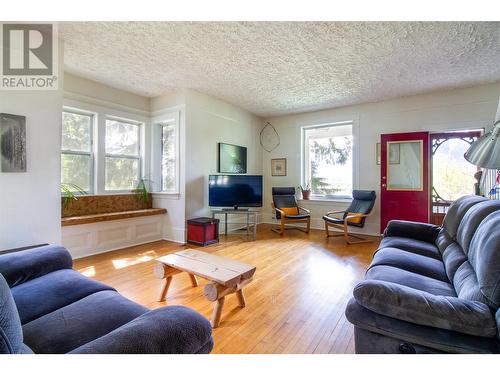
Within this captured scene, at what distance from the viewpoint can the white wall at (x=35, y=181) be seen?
236 cm

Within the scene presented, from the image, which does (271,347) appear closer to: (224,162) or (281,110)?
(224,162)

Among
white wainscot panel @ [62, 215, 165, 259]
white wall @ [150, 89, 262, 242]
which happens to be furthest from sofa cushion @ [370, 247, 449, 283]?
white wainscot panel @ [62, 215, 165, 259]

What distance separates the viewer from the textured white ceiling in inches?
98.0

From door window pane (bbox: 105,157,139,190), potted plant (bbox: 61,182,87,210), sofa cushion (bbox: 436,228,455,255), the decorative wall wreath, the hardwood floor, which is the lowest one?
the hardwood floor

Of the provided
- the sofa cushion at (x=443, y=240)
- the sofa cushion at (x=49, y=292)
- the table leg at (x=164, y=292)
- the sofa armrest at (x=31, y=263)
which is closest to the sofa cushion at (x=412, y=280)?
the sofa cushion at (x=443, y=240)

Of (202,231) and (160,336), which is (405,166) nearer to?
(202,231)

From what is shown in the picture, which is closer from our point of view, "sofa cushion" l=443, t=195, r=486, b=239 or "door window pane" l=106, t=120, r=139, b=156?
"sofa cushion" l=443, t=195, r=486, b=239

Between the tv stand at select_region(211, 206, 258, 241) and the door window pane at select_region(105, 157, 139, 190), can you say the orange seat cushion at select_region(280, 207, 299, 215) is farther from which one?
the door window pane at select_region(105, 157, 139, 190)

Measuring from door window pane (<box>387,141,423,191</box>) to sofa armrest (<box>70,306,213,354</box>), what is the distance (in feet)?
15.3

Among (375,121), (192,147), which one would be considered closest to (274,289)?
(192,147)

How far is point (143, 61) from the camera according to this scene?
10.4 feet

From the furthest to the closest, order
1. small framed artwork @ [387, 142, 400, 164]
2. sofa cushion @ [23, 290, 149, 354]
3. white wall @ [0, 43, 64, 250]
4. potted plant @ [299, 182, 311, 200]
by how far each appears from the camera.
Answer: potted plant @ [299, 182, 311, 200] < small framed artwork @ [387, 142, 400, 164] < white wall @ [0, 43, 64, 250] < sofa cushion @ [23, 290, 149, 354]

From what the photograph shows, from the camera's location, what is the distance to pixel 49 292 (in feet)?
4.67
